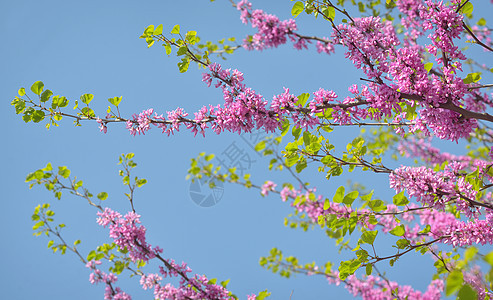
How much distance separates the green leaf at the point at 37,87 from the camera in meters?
2.73

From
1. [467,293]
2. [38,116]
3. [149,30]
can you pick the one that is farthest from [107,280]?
[467,293]

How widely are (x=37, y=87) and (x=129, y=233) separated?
1929 millimetres

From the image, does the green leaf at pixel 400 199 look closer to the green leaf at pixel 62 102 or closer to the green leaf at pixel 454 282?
the green leaf at pixel 454 282

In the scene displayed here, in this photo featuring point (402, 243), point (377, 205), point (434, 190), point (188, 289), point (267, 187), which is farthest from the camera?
point (267, 187)

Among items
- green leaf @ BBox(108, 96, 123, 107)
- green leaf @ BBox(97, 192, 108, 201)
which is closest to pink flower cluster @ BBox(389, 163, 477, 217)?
green leaf @ BBox(108, 96, 123, 107)

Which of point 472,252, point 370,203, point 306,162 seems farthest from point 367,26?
point 472,252

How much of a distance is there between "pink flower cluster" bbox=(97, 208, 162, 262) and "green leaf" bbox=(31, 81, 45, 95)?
1.76 m

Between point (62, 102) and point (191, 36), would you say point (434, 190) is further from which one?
point (62, 102)

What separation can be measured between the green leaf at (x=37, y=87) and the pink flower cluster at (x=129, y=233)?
1764mm

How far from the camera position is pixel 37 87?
9.05 ft

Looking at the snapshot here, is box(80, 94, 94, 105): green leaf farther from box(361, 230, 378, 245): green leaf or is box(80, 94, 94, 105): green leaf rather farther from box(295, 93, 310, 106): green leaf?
box(361, 230, 378, 245): green leaf

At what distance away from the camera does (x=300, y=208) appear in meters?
5.48

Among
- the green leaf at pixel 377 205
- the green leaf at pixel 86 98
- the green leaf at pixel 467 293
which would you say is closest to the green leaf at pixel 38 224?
the green leaf at pixel 86 98

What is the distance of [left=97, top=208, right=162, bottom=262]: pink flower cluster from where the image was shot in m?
3.93
